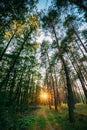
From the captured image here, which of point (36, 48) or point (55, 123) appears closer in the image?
point (55, 123)

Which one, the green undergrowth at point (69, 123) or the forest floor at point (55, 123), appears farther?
the forest floor at point (55, 123)

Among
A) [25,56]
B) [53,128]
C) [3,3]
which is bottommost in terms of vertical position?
[53,128]

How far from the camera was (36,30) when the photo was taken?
20.0 metres

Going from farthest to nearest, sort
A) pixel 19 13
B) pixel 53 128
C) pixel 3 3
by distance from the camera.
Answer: pixel 53 128, pixel 19 13, pixel 3 3

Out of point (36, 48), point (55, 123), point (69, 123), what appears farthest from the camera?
point (36, 48)

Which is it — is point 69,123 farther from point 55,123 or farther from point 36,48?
point 36,48

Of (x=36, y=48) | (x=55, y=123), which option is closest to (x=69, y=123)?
(x=55, y=123)

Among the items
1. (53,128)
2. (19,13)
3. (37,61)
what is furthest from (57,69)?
(19,13)

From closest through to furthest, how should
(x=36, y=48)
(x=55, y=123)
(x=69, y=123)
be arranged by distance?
(x=69, y=123), (x=55, y=123), (x=36, y=48)

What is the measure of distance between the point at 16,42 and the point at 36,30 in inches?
151

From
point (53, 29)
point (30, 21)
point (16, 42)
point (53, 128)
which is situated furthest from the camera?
point (16, 42)

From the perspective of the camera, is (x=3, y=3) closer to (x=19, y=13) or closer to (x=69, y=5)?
(x=19, y=13)

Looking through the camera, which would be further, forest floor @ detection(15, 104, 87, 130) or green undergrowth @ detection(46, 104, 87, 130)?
forest floor @ detection(15, 104, 87, 130)

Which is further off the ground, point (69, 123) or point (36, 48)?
point (36, 48)
